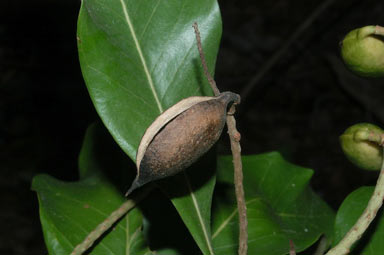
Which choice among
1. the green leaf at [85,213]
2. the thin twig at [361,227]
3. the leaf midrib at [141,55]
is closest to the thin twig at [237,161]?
the thin twig at [361,227]

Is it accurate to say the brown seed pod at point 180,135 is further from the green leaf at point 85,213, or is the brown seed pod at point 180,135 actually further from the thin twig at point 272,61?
the thin twig at point 272,61

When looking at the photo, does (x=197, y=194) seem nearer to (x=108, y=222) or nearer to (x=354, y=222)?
(x=108, y=222)

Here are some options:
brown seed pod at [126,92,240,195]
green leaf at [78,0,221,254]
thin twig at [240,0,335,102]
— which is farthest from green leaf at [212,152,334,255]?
thin twig at [240,0,335,102]

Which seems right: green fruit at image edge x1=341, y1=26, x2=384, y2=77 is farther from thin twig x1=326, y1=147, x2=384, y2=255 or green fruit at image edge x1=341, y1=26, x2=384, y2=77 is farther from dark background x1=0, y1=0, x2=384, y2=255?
dark background x1=0, y1=0, x2=384, y2=255

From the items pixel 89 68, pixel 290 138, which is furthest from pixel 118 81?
pixel 290 138

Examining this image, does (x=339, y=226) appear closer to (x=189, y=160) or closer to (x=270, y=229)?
(x=270, y=229)

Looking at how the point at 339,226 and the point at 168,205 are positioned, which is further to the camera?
the point at 168,205

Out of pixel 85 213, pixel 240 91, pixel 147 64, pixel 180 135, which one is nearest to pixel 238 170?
pixel 180 135
